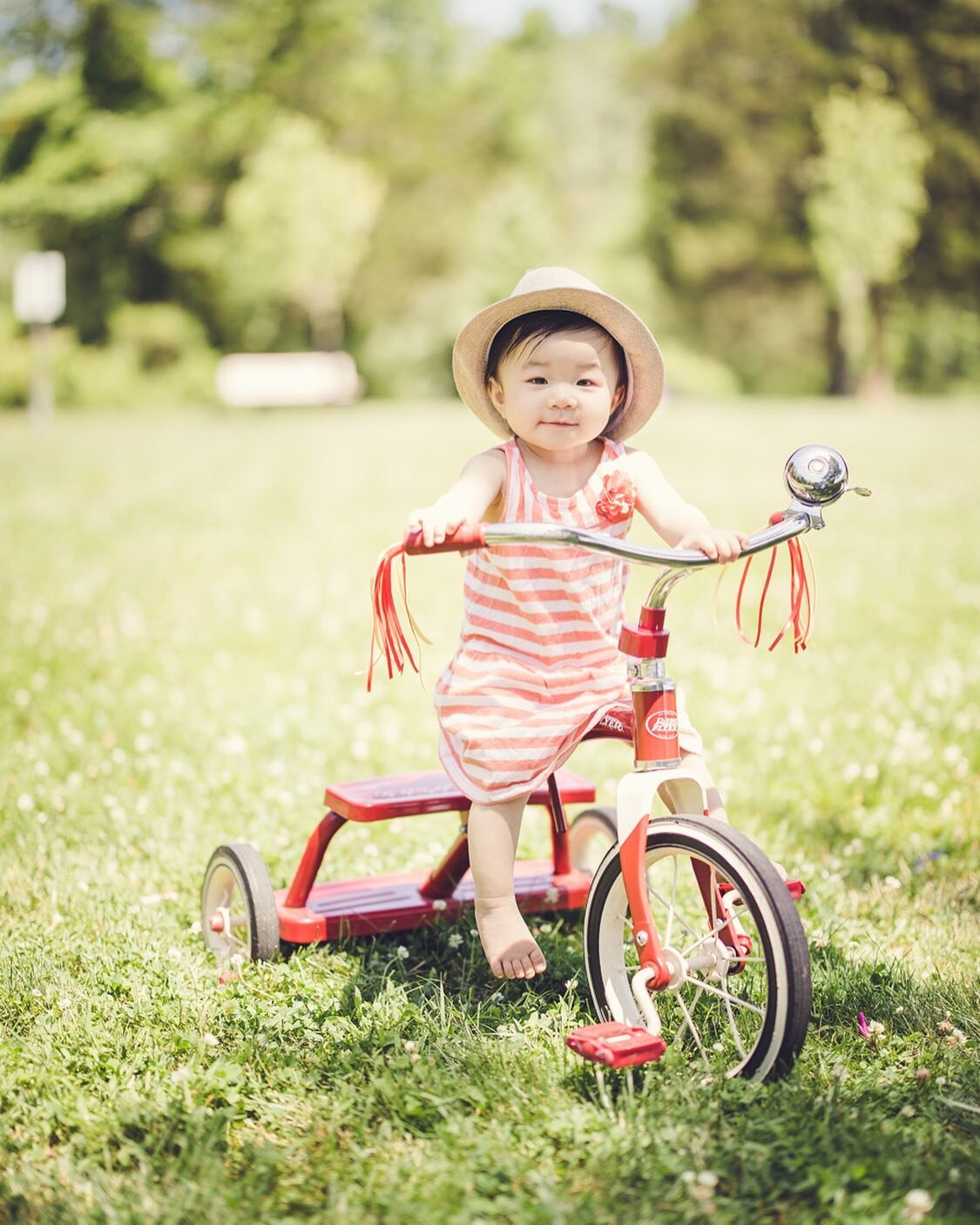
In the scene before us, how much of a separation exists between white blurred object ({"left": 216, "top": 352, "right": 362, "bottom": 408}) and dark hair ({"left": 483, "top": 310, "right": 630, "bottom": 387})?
110ft

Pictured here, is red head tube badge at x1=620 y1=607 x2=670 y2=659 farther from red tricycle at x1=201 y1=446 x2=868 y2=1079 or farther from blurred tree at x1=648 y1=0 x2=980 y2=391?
blurred tree at x1=648 y1=0 x2=980 y2=391

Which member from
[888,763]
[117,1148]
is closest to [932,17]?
[888,763]

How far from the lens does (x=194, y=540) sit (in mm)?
11180

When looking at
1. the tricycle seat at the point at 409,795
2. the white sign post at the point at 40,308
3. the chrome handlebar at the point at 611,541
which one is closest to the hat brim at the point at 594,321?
the chrome handlebar at the point at 611,541

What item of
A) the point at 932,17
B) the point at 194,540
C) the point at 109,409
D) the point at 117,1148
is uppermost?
the point at 932,17

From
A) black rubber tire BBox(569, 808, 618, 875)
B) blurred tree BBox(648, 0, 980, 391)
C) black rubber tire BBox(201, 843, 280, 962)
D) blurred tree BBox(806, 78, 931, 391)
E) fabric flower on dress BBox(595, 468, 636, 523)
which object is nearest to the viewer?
fabric flower on dress BBox(595, 468, 636, 523)

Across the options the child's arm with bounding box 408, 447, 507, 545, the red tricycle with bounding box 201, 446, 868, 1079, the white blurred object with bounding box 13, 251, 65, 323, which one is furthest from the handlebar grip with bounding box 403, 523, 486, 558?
the white blurred object with bounding box 13, 251, 65, 323

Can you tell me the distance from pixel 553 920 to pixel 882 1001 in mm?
1079

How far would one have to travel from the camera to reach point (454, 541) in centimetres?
272

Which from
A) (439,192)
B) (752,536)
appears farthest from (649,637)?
(439,192)

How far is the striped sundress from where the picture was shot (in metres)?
3.10

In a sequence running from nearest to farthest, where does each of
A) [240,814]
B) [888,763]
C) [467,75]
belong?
[240,814] < [888,763] < [467,75]

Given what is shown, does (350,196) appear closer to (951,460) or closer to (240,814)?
(951,460)

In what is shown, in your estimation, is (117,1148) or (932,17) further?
(932,17)
